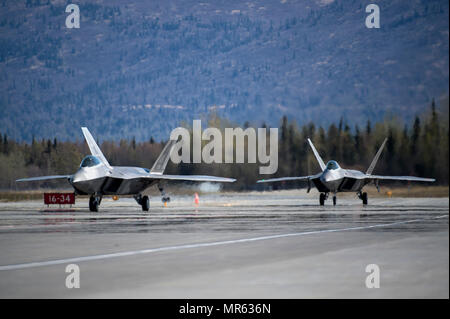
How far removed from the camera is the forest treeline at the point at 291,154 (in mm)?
58188

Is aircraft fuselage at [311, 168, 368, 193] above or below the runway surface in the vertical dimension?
above

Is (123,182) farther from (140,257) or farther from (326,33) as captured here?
(326,33)

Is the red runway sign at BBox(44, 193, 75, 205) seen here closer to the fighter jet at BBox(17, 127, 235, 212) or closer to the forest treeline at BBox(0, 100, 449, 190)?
the fighter jet at BBox(17, 127, 235, 212)

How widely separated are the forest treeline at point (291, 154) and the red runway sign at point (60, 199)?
9131 millimetres

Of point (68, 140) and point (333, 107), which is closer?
point (333, 107)

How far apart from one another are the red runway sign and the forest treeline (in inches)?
360

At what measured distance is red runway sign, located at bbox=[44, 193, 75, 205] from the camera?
1923 inches

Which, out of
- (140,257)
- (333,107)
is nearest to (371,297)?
(140,257)

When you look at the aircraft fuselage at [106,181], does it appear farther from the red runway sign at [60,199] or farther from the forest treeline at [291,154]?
the forest treeline at [291,154]

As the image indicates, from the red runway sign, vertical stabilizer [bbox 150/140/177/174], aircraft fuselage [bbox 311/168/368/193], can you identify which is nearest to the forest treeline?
aircraft fuselage [bbox 311/168/368/193]

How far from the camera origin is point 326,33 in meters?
132

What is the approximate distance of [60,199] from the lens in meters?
49.5

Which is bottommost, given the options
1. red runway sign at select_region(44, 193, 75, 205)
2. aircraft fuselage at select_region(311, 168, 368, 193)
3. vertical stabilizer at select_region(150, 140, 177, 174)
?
red runway sign at select_region(44, 193, 75, 205)

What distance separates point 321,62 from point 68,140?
43.3 m
